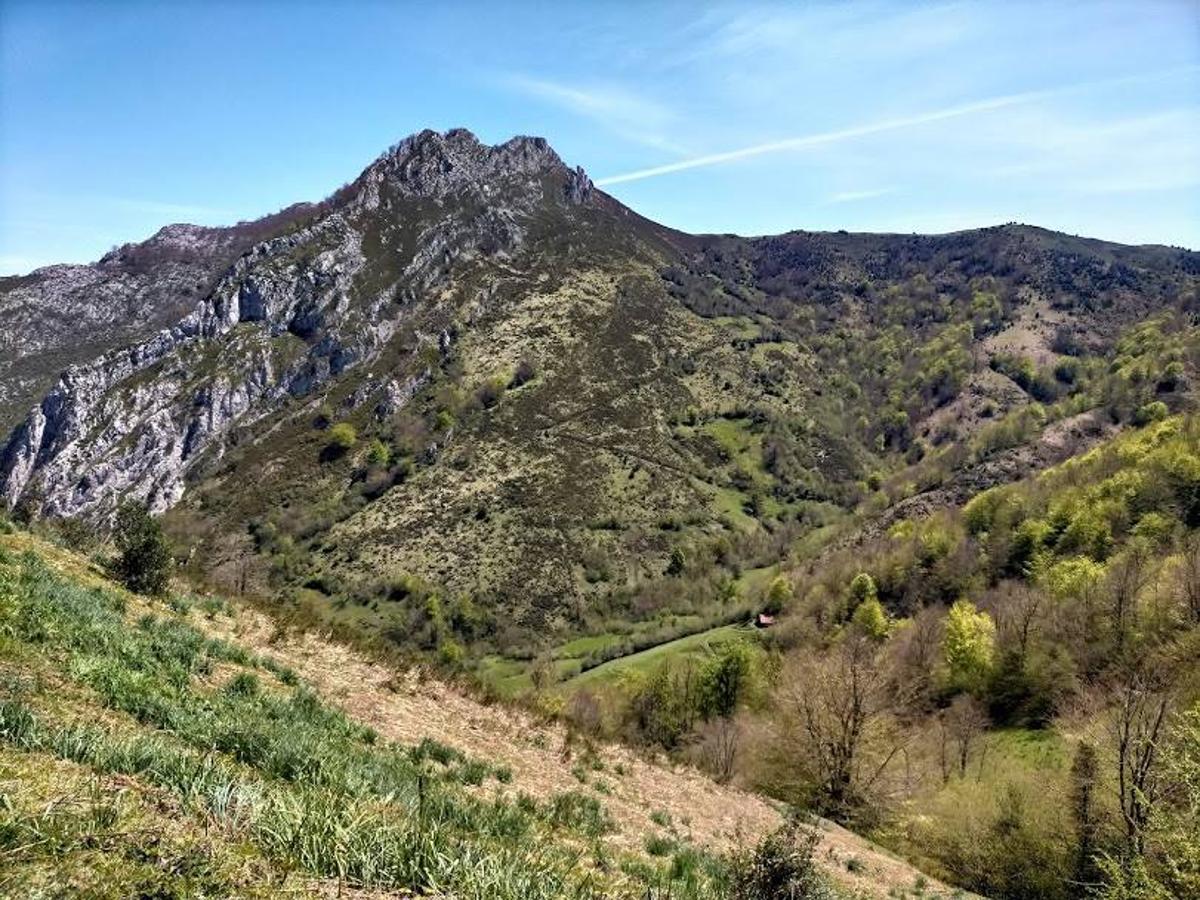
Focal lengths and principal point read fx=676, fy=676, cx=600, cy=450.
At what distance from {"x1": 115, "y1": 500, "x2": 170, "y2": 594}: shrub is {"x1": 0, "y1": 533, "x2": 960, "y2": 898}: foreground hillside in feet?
1.92

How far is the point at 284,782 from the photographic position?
686 cm

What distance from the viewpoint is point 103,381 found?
166 metres

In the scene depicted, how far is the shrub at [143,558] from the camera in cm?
1605

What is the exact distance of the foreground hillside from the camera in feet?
13.4

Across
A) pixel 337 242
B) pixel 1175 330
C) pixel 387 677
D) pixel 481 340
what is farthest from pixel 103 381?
pixel 1175 330

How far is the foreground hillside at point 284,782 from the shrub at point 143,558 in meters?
0.58

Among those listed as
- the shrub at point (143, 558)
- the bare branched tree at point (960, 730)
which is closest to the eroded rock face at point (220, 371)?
the bare branched tree at point (960, 730)

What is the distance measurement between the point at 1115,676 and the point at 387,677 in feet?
176

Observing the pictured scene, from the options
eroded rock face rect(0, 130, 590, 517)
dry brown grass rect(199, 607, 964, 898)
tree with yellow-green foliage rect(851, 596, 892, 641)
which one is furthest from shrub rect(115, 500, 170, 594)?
eroded rock face rect(0, 130, 590, 517)

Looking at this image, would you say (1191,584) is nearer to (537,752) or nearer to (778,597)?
(778,597)

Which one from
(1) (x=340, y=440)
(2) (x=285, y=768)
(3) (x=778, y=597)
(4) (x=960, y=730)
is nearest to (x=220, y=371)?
(1) (x=340, y=440)

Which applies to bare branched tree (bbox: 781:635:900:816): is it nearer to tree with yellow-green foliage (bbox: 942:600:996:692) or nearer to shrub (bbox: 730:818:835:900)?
tree with yellow-green foliage (bbox: 942:600:996:692)

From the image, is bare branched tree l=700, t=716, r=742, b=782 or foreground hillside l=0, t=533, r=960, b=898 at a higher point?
foreground hillside l=0, t=533, r=960, b=898

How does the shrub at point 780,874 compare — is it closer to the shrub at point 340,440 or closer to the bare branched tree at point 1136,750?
the bare branched tree at point 1136,750
